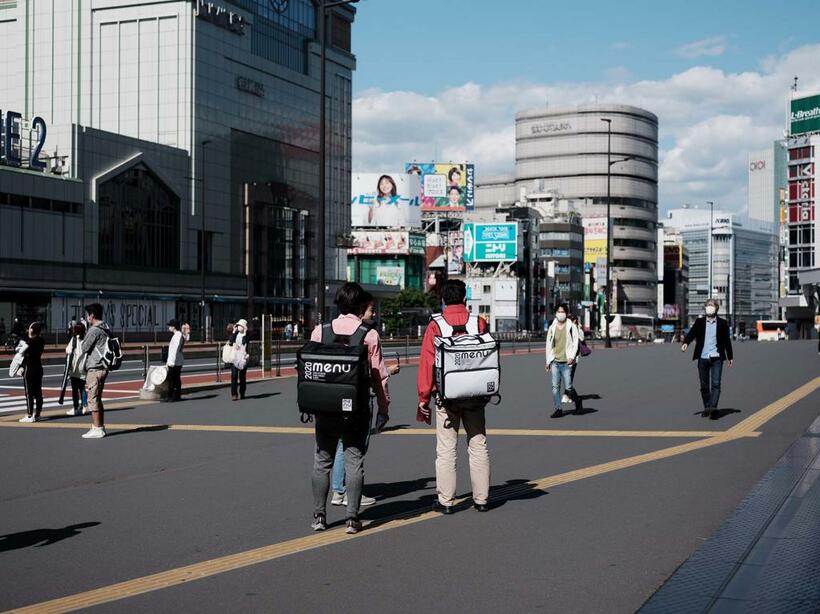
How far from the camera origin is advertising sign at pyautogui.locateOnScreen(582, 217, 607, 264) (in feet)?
543

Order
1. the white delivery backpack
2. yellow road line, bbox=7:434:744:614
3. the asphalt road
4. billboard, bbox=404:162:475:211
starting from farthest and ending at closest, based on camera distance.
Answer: billboard, bbox=404:162:475:211, the white delivery backpack, the asphalt road, yellow road line, bbox=7:434:744:614

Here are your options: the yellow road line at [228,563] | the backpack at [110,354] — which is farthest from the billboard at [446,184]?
the yellow road line at [228,563]

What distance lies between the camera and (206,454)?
1266cm

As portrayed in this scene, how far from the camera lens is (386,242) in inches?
5172

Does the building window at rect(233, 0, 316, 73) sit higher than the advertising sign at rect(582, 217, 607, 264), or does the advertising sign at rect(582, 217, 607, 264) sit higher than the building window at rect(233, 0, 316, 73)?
the building window at rect(233, 0, 316, 73)

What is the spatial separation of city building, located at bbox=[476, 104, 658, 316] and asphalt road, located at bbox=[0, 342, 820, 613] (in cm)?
16747

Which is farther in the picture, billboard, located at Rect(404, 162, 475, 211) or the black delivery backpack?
billboard, located at Rect(404, 162, 475, 211)

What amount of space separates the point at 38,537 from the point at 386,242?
124m

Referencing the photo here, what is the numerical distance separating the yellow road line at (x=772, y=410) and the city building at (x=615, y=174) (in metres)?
158

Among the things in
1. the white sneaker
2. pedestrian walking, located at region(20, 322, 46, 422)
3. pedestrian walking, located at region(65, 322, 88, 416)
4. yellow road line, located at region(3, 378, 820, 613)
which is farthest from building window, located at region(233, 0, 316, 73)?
yellow road line, located at region(3, 378, 820, 613)

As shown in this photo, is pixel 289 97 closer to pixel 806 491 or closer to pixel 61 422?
pixel 61 422

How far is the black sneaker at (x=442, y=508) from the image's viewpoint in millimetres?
8273

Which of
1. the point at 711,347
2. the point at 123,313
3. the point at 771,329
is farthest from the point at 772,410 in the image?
the point at 771,329

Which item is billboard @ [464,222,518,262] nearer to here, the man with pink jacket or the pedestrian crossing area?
the pedestrian crossing area
